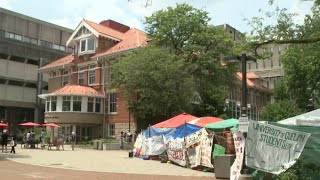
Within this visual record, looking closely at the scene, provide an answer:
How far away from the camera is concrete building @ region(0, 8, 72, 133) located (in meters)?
63.8

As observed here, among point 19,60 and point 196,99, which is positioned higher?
point 19,60

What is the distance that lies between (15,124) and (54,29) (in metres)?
18.8

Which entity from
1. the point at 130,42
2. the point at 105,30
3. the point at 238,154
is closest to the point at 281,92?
the point at 130,42

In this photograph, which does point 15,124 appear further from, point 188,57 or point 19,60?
point 188,57

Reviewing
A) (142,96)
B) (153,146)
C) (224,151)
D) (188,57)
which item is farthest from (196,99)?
(224,151)

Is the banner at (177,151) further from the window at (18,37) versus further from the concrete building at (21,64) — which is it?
the window at (18,37)

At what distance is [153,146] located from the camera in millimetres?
26438

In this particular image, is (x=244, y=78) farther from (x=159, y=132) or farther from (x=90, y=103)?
(x=90, y=103)

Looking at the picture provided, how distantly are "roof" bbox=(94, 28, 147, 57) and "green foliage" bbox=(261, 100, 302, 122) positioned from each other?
16828 mm

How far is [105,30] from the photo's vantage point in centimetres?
5256

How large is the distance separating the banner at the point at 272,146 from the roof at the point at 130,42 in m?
33.9

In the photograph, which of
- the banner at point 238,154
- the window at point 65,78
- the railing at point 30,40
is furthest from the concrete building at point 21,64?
the banner at point 238,154

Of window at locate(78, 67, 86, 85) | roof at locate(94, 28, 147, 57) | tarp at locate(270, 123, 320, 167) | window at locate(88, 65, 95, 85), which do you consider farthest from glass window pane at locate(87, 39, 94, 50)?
tarp at locate(270, 123, 320, 167)

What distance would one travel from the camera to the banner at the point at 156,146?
1024 inches
